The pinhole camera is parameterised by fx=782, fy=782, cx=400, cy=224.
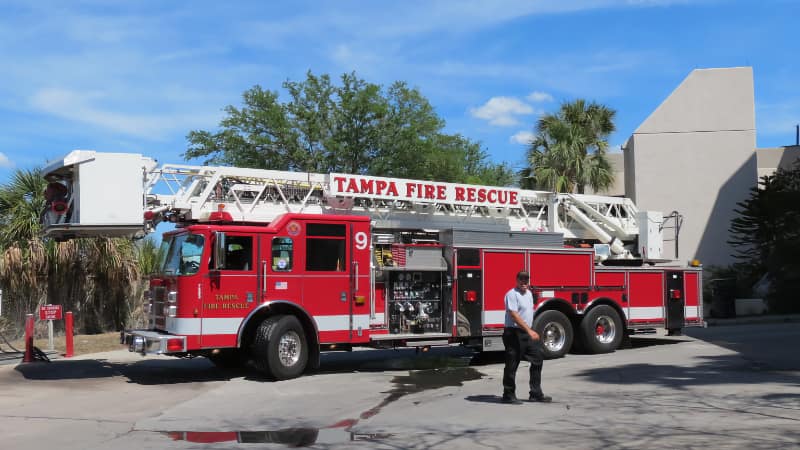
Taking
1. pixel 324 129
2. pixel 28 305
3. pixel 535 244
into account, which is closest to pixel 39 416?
pixel 535 244

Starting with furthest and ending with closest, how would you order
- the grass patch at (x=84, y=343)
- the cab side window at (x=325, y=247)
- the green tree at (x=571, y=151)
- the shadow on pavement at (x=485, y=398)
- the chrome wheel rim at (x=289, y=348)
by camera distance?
the green tree at (x=571, y=151) → the grass patch at (x=84, y=343) → the cab side window at (x=325, y=247) → the chrome wheel rim at (x=289, y=348) → the shadow on pavement at (x=485, y=398)

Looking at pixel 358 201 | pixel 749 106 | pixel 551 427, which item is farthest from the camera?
pixel 749 106

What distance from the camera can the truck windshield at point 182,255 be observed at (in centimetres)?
1183

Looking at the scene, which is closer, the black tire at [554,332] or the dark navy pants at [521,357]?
the dark navy pants at [521,357]

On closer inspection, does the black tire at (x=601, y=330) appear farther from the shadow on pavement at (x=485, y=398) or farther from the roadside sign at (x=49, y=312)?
the roadside sign at (x=49, y=312)

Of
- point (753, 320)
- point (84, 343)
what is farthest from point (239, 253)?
point (753, 320)

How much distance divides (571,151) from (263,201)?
19.2 metres

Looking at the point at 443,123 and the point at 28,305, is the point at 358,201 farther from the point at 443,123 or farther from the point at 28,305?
the point at 443,123

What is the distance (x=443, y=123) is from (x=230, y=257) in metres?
22.0

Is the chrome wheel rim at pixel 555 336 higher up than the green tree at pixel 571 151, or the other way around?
the green tree at pixel 571 151

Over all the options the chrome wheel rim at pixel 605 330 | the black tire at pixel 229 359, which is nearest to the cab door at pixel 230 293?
the black tire at pixel 229 359

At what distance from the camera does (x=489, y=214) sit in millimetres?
16062

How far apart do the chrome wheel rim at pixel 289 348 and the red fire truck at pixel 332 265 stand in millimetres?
24

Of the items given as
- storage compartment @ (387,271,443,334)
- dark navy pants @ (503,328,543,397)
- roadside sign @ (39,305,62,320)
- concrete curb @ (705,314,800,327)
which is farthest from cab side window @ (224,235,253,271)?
concrete curb @ (705,314,800,327)
